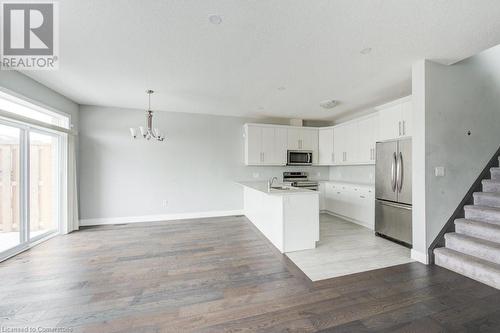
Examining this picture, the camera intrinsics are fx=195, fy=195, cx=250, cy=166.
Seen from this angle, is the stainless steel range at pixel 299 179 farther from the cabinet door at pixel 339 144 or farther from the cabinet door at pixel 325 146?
the cabinet door at pixel 339 144

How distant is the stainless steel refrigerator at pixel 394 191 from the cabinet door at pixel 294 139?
2.10 meters

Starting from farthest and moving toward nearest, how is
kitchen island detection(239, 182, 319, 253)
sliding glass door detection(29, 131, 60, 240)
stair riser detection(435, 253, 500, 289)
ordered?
1. sliding glass door detection(29, 131, 60, 240)
2. kitchen island detection(239, 182, 319, 253)
3. stair riser detection(435, 253, 500, 289)

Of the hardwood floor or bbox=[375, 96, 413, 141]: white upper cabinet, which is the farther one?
bbox=[375, 96, 413, 141]: white upper cabinet

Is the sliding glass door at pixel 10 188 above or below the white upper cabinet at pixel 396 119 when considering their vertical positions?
below

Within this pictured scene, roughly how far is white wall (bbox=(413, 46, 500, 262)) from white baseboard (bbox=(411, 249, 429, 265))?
177 millimetres

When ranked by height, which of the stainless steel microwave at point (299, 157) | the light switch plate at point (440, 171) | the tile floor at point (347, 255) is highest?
the stainless steel microwave at point (299, 157)

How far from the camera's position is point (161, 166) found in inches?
194

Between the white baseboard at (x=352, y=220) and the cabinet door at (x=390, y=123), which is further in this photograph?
the white baseboard at (x=352, y=220)

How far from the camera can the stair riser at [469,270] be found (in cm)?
210

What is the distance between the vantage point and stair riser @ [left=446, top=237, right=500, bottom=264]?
7.47 feet

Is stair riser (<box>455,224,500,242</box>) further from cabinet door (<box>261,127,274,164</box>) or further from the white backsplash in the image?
cabinet door (<box>261,127,274,164</box>)

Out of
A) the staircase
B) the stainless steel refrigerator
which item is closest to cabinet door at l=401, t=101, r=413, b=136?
the stainless steel refrigerator
